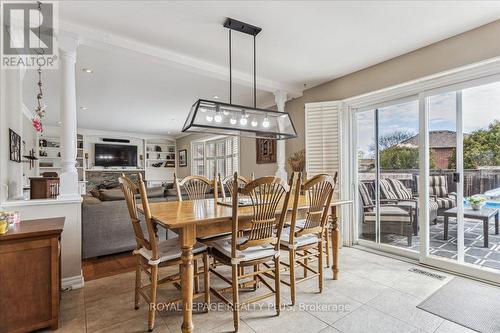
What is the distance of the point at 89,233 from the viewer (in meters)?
3.31

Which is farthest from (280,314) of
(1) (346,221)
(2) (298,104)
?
(2) (298,104)

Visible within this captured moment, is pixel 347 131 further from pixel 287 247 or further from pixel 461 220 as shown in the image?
pixel 287 247

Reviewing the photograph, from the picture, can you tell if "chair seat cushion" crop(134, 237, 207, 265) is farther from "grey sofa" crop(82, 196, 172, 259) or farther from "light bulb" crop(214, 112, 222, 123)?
"grey sofa" crop(82, 196, 172, 259)

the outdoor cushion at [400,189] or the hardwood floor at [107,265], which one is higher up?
the outdoor cushion at [400,189]

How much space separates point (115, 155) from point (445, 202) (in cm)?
902

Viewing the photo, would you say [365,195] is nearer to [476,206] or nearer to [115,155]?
[476,206]

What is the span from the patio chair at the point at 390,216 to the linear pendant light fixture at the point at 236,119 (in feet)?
5.51

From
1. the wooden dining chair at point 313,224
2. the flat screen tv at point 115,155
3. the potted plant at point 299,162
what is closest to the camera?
the wooden dining chair at point 313,224

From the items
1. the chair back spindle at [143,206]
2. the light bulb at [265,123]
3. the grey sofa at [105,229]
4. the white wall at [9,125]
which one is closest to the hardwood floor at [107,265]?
the grey sofa at [105,229]

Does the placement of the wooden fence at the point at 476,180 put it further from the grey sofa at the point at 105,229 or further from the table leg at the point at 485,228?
the grey sofa at the point at 105,229

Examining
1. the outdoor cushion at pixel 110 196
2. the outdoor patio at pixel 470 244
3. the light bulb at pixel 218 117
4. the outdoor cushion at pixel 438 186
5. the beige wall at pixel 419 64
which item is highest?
the beige wall at pixel 419 64

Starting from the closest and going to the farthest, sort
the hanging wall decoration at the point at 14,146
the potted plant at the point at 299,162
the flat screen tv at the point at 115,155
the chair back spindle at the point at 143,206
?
the chair back spindle at the point at 143,206 < the hanging wall decoration at the point at 14,146 < the potted plant at the point at 299,162 < the flat screen tv at the point at 115,155

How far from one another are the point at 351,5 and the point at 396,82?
1436mm

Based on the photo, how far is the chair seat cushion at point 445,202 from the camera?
2947 millimetres
